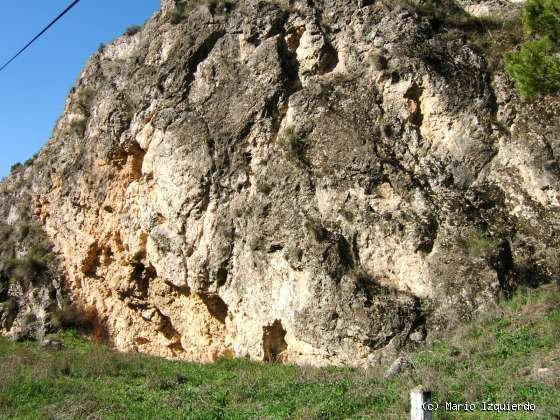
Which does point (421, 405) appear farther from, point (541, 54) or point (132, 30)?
point (132, 30)

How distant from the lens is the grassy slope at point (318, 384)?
24.2 ft

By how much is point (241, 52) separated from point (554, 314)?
11.0 m

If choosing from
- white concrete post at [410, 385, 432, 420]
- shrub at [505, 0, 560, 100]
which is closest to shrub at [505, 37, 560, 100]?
shrub at [505, 0, 560, 100]

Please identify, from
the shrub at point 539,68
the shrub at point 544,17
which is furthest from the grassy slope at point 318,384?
the shrub at point 544,17

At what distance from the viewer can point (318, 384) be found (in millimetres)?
9117

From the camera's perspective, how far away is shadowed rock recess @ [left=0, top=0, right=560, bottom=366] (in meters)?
11.3

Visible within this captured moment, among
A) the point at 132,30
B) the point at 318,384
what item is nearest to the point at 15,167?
the point at 132,30

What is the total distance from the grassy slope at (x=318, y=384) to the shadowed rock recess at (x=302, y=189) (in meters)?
1.00

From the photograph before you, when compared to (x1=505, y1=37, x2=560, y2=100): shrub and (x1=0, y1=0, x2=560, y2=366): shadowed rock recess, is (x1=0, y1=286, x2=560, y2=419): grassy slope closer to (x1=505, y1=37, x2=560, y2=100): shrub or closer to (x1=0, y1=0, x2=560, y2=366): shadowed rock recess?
(x1=0, y1=0, x2=560, y2=366): shadowed rock recess

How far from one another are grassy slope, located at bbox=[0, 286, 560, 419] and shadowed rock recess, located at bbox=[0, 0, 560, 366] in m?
1.00

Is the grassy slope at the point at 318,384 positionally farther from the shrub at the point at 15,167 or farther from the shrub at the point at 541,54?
the shrub at the point at 15,167

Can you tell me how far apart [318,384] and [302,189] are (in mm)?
5194

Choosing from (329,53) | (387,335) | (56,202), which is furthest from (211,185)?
(56,202)

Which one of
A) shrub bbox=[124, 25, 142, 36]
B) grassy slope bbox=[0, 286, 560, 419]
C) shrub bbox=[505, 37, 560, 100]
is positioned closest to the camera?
grassy slope bbox=[0, 286, 560, 419]
